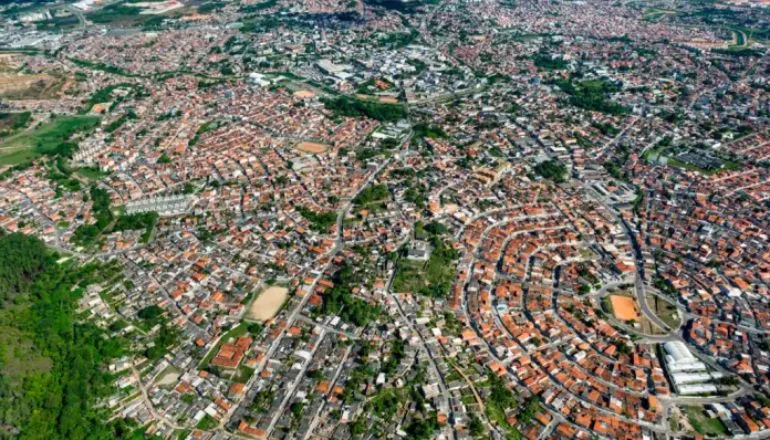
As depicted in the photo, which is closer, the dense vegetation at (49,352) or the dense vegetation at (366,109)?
the dense vegetation at (49,352)

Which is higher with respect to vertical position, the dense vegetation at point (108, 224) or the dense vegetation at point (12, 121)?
the dense vegetation at point (108, 224)

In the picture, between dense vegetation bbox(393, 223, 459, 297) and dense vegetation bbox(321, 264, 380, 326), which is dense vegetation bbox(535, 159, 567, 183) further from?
dense vegetation bbox(321, 264, 380, 326)

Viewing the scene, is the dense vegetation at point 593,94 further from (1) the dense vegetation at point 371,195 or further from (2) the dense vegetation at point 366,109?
(1) the dense vegetation at point 371,195

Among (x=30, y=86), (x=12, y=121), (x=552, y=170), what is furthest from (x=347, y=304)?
(x=30, y=86)

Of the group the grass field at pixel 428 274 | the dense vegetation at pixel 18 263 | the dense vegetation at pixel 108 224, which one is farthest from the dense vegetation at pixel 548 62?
the dense vegetation at pixel 18 263

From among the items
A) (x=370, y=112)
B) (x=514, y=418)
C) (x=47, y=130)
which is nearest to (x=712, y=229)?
(x=514, y=418)

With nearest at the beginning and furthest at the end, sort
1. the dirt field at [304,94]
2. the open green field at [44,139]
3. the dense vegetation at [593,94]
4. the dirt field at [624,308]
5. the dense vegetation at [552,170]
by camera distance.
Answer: the dirt field at [624,308] < the dense vegetation at [552,170] < the open green field at [44,139] < the dense vegetation at [593,94] < the dirt field at [304,94]

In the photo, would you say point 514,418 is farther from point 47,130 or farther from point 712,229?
point 47,130
